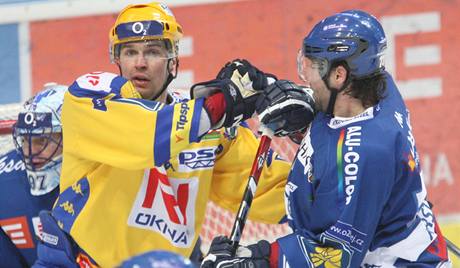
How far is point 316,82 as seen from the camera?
2.81m

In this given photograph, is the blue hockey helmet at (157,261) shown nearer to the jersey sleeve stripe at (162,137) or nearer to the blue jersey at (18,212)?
the jersey sleeve stripe at (162,137)

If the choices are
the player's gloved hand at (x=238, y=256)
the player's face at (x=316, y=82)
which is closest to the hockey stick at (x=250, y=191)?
the player's gloved hand at (x=238, y=256)

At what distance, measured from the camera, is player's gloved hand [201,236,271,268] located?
8.91ft

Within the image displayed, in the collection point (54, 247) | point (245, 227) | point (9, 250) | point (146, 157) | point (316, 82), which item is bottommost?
point (245, 227)

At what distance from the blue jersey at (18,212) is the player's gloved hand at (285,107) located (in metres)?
1.01

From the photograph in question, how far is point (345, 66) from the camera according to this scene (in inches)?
109

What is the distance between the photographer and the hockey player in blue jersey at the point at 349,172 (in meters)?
2.66

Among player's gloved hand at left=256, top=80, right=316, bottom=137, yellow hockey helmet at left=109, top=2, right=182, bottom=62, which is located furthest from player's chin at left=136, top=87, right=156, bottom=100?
player's gloved hand at left=256, top=80, right=316, bottom=137

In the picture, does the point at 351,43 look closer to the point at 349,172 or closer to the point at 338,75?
the point at 338,75

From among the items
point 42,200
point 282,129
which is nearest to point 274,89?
point 282,129

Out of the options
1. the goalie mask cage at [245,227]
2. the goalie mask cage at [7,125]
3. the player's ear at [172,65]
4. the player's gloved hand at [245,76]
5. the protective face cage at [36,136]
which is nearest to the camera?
the player's gloved hand at [245,76]

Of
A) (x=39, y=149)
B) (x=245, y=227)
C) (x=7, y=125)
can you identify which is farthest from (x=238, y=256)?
(x=245, y=227)

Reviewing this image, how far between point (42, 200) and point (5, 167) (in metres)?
0.18

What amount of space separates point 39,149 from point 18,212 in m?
0.26
